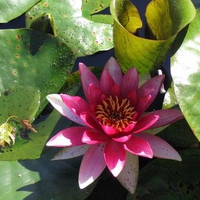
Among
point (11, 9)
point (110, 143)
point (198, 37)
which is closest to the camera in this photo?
point (110, 143)

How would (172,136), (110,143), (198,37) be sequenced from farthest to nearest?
(172,136), (198,37), (110,143)

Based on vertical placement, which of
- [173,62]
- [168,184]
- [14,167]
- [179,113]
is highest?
[173,62]

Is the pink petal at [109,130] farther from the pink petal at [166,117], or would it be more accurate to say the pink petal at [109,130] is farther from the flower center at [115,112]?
the pink petal at [166,117]

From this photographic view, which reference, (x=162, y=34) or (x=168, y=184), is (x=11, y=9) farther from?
(x=168, y=184)

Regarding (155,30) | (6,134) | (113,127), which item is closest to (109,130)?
(113,127)

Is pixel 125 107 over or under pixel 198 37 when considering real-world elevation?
under

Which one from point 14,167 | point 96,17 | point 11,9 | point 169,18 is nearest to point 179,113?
point 169,18
